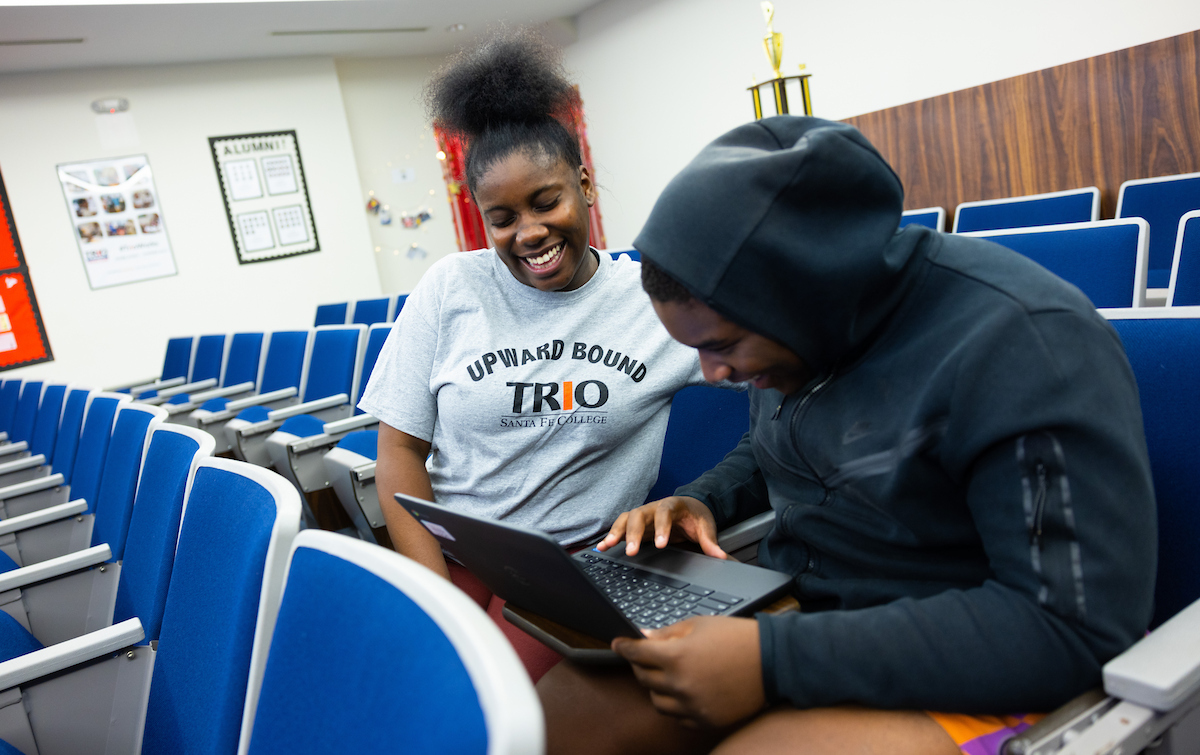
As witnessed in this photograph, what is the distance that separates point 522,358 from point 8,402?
13.8 feet

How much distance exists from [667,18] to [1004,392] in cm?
676

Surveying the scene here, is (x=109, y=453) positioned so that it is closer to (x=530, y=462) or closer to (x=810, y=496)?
(x=530, y=462)

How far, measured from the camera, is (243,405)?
3523 mm

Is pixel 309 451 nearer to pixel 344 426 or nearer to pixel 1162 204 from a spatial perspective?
pixel 344 426

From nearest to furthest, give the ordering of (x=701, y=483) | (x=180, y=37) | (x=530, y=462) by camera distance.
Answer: (x=701, y=483) → (x=530, y=462) → (x=180, y=37)

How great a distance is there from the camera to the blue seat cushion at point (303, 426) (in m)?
2.82

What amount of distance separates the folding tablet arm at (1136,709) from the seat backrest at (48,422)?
Result: 10.6 ft

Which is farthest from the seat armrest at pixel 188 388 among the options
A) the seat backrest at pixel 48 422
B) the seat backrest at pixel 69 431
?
the seat backrest at pixel 69 431

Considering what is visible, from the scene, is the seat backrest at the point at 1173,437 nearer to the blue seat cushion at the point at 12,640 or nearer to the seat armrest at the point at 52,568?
the blue seat cushion at the point at 12,640

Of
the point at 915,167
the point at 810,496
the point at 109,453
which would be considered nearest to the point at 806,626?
the point at 810,496

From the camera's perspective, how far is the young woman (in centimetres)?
124

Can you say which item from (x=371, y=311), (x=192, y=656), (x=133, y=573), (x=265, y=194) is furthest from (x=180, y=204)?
(x=192, y=656)

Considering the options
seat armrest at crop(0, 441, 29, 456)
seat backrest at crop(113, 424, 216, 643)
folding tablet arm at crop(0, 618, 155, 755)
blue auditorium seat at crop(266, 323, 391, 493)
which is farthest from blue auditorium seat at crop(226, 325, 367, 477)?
folding tablet arm at crop(0, 618, 155, 755)

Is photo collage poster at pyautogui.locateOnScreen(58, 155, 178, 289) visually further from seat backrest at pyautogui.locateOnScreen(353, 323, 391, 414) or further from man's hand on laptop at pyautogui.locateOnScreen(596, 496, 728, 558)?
man's hand on laptop at pyautogui.locateOnScreen(596, 496, 728, 558)
